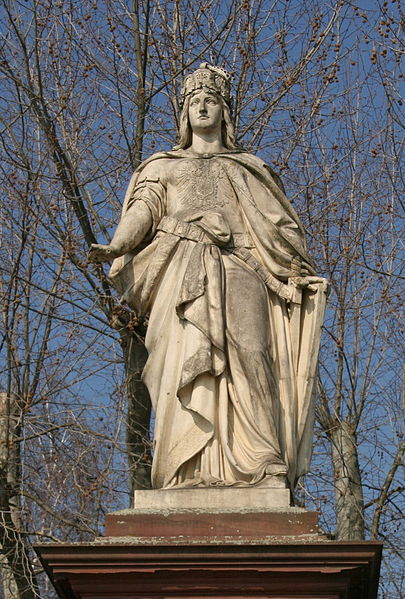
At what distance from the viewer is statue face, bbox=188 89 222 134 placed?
36.9 feet

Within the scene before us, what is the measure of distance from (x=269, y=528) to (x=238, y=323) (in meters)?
1.39

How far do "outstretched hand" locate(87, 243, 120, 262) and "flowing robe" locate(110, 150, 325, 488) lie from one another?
0.88ft

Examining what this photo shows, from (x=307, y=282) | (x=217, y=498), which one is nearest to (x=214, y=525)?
(x=217, y=498)

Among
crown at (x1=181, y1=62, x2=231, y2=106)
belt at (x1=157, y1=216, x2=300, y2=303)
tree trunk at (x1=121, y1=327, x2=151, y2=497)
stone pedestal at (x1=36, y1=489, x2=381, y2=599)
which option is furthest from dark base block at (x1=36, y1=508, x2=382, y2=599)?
tree trunk at (x1=121, y1=327, x2=151, y2=497)

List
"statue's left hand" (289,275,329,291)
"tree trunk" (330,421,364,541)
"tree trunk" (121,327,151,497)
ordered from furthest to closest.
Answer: "tree trunk" (330,421,364,541) → "tree trunk" (121,327,151,497) → "statue's left hand" (289,275,329,291)

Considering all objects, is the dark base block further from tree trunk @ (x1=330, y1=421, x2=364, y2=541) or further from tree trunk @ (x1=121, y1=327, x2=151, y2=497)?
tree trunk @ (x1=330, y1=421, x2=364, y2=541)

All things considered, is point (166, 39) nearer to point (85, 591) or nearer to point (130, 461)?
point (130, 461)

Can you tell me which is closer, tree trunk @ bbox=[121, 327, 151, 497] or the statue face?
the statue face

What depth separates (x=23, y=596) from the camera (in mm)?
16109

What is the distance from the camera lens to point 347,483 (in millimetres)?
18047

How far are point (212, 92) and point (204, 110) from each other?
0.14 meters

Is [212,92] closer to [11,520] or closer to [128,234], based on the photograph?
[128,234]

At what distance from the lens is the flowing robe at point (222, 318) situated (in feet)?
33.4

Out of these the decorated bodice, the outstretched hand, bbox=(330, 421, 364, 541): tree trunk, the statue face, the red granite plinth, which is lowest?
the red granite plinth
